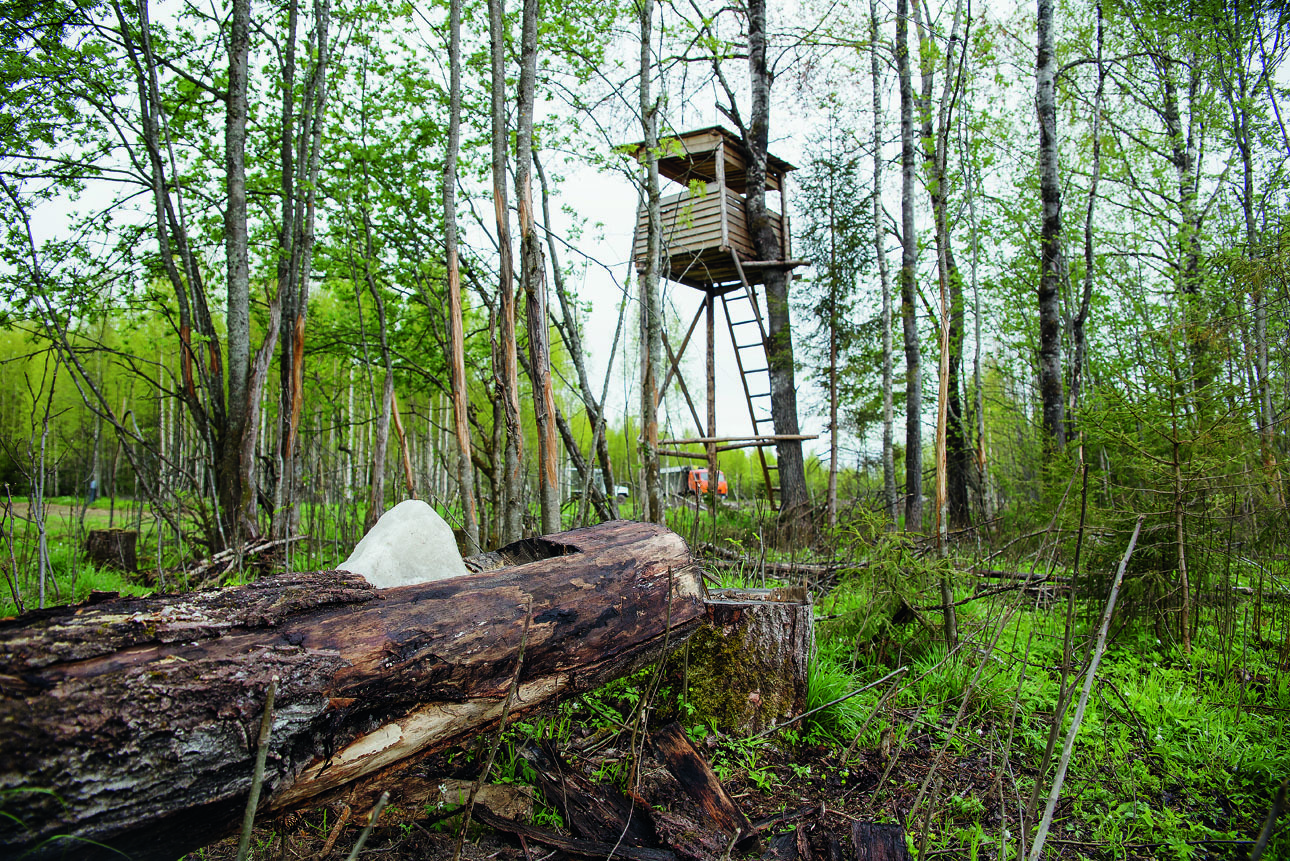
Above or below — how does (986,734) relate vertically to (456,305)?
below

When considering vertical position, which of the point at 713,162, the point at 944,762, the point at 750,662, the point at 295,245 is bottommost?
the point at 944,762

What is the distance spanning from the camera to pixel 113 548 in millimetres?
6391

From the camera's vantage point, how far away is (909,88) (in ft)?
29.7

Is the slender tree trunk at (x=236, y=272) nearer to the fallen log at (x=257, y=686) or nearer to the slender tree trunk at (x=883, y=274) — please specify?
the fallen log at (x=257, y=686)

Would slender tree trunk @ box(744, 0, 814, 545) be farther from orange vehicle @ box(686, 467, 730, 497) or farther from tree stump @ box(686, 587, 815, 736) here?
tree stump @ box(686, 587, 815, 736)

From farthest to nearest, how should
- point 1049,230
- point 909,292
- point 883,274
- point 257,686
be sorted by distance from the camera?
point 883,274, point 909,292, point 1049,230, point 257,686

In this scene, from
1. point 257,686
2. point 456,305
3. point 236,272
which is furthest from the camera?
point 236,272

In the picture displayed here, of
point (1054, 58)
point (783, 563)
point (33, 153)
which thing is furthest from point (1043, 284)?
point (33, 153)

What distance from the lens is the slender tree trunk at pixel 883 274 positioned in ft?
32.7

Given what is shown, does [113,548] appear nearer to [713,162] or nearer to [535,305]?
[535,305]

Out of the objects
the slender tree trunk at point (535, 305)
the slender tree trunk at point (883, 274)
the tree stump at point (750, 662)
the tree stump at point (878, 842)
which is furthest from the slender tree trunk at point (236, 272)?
the slender tree trunk at point (883, 274)

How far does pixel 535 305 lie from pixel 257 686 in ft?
8.48

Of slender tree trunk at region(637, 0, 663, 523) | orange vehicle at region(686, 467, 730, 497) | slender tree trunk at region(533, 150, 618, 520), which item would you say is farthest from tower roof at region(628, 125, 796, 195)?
slender tree trunk at region(533, 150, 618, 520)

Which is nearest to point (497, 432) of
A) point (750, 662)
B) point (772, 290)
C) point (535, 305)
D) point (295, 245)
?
point (535, 305)
